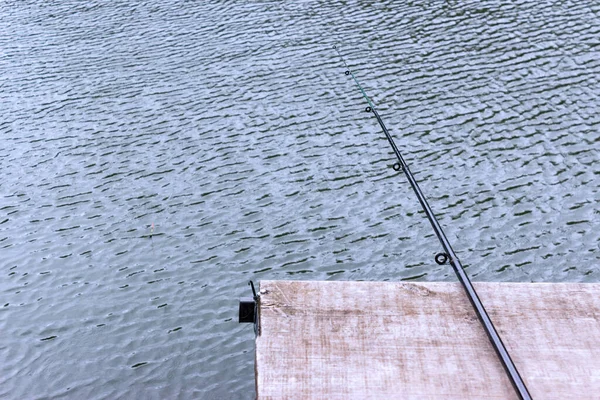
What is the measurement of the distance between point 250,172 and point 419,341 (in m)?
8.35

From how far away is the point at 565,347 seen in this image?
18.2ft

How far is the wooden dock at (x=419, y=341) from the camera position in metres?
5.28

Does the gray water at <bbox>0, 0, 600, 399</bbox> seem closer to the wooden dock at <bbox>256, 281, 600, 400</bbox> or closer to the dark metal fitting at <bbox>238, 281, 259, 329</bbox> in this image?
the dark metal fitting at <bbox>238, 281, 259, 329</bbox>

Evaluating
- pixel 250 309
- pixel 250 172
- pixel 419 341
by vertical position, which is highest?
pixel 250 309

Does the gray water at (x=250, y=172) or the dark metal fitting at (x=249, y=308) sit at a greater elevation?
the dark metal fitting at (x=249, y=308)

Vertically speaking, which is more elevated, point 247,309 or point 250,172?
point 247,309

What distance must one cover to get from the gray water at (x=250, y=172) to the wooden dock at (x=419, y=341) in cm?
358

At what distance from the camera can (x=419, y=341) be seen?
5.62 m

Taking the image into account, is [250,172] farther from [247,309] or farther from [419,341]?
[419,341]

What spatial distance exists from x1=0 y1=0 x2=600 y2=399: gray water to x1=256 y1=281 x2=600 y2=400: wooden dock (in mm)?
3582

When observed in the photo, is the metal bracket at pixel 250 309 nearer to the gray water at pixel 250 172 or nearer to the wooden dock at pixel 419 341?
the wooden dock at pixel 419 341

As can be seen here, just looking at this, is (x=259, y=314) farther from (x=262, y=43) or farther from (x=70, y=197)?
(x=262, y=43)

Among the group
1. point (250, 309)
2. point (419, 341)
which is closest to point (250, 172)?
point (250, 309)

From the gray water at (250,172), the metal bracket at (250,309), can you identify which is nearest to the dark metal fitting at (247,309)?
the metal bracket at (250,309)
